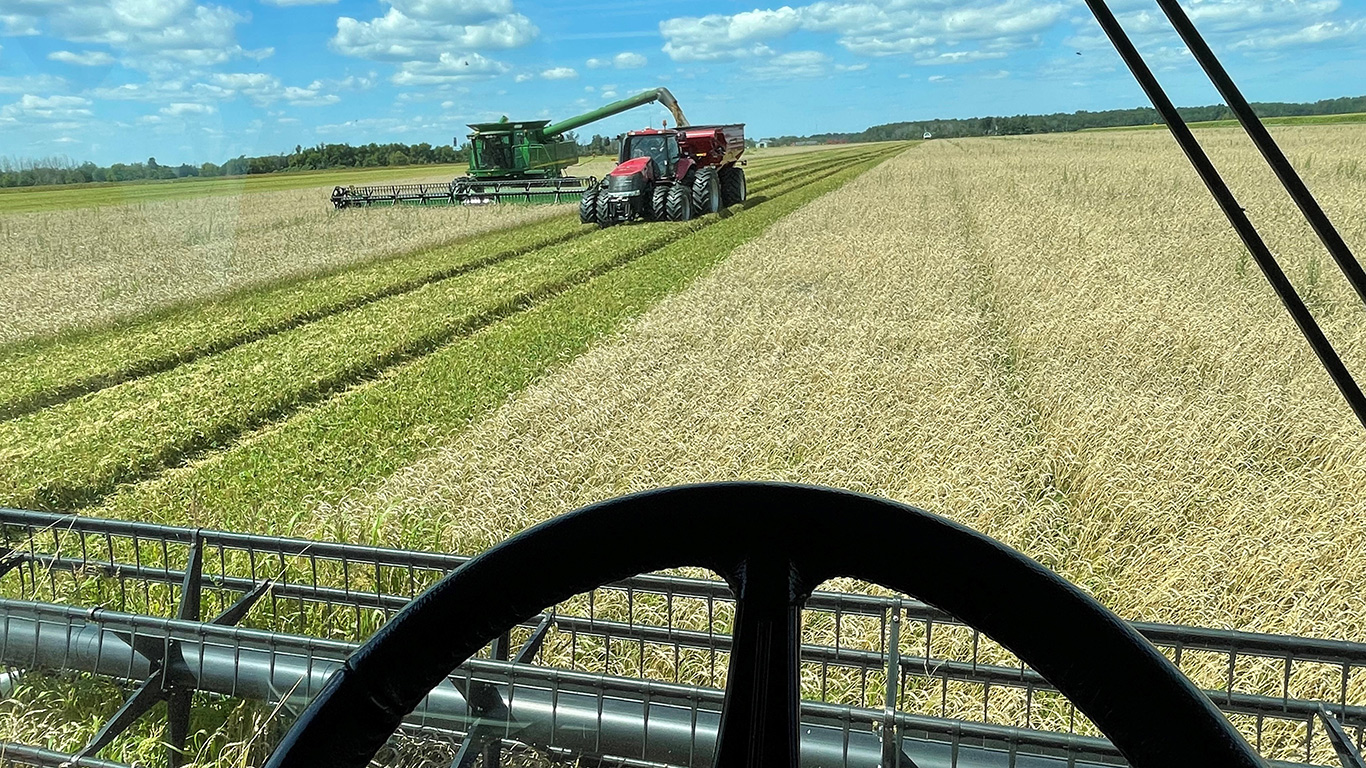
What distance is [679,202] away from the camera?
48.9 feet

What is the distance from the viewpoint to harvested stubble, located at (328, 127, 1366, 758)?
9.85ft

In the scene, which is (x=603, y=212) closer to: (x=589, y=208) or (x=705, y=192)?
(x=589, y=208)

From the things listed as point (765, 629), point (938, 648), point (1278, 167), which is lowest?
point (938, 648)

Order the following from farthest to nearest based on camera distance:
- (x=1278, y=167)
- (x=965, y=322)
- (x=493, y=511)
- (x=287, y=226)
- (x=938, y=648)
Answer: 1. (x=287, y=226)
2. (x=965, y=322)
3. (x=493, y=511)
4. (x=938, y=648)
5. (x=1278, y=167)

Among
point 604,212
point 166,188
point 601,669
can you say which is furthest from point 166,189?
point 601,669

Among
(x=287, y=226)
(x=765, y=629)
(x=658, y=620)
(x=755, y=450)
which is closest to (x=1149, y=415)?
(x=755, y=450)

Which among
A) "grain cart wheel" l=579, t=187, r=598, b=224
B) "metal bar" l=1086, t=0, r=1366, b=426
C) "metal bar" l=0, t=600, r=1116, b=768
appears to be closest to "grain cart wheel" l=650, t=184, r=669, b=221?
"grain cart wheel" l=579, t=187, r=598, b=224

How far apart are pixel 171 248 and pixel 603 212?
18.3 feet

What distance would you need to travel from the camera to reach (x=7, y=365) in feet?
22.7

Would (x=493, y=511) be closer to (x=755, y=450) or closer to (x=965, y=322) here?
(x=755, y=450)

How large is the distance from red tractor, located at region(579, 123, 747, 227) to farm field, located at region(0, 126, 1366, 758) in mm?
5001

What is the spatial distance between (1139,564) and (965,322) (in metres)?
3.55

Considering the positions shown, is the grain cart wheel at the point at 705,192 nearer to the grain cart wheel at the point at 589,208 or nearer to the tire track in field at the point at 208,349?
the grain cart wheel at the point at 589,208

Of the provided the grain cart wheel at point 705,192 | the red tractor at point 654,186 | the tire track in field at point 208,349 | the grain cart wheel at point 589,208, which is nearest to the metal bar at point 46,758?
the tire track in field at point 208,349
